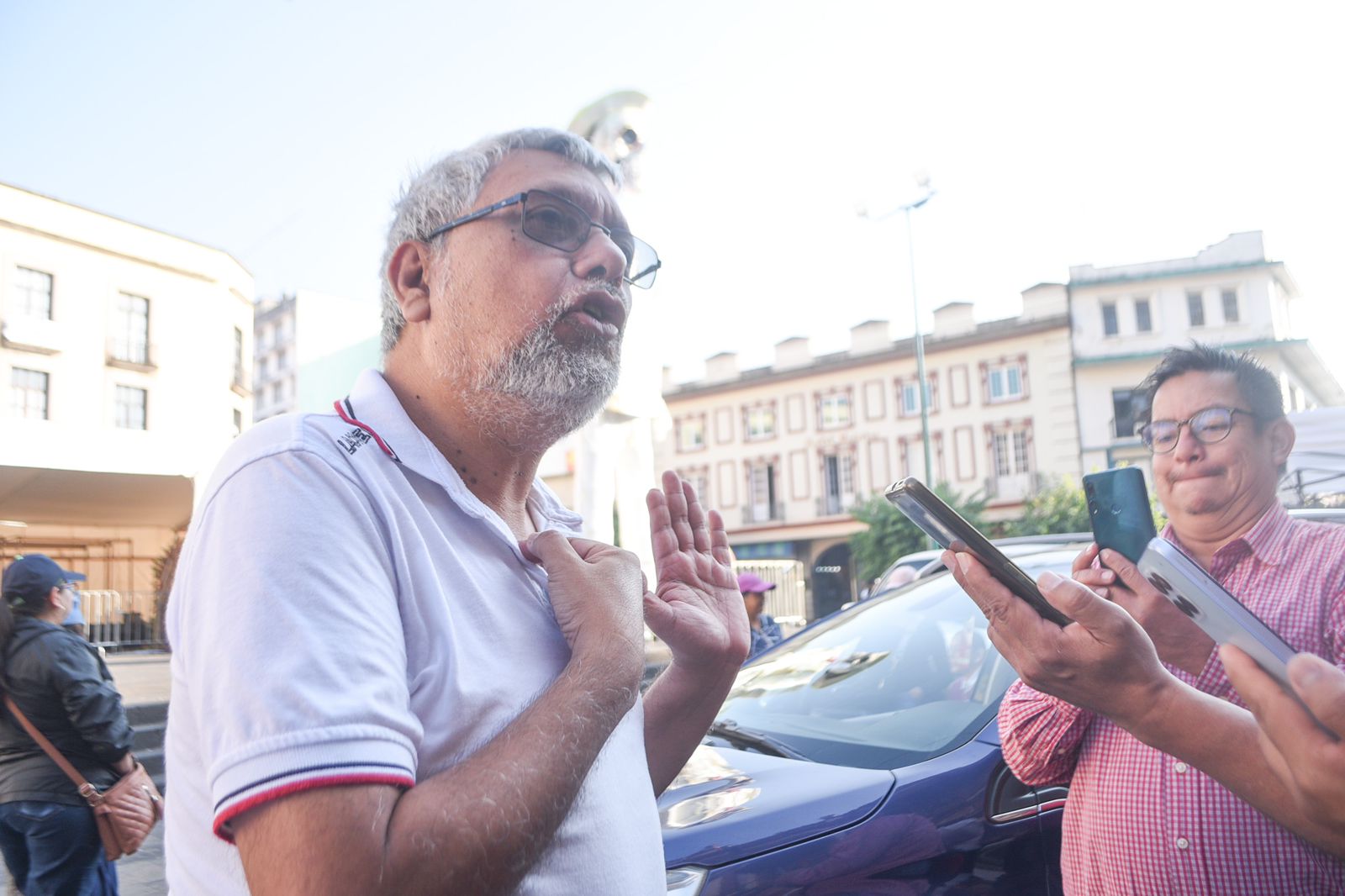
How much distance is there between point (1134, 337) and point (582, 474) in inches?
1155

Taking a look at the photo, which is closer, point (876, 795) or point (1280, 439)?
point (1280, 439)

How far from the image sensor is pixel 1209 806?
175 cm

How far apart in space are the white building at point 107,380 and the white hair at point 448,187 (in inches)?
785

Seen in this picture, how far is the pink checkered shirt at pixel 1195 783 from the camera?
1.70 meters

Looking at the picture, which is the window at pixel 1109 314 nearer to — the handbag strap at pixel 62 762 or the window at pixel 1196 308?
the window at pixel 1196 308

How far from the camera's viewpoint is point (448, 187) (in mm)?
1585

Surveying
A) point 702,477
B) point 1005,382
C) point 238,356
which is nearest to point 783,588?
point 238,356

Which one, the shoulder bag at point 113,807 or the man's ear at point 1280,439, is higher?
the man's ear at point 1280,439

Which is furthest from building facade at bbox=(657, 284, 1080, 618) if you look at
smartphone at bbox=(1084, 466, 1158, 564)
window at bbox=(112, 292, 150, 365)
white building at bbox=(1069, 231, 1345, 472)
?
smartphone at bbox=(1084, 466, 1158, 564)

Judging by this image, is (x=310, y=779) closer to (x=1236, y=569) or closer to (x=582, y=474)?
(x=1236, y=569)

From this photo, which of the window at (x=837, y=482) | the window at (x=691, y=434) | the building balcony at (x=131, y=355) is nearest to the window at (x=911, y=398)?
the window at (x=837, y=482)

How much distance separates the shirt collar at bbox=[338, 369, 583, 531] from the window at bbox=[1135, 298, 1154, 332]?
125 ft

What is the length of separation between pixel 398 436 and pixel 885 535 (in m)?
31.3

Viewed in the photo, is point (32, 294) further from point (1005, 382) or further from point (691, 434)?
point (1005, 382)
